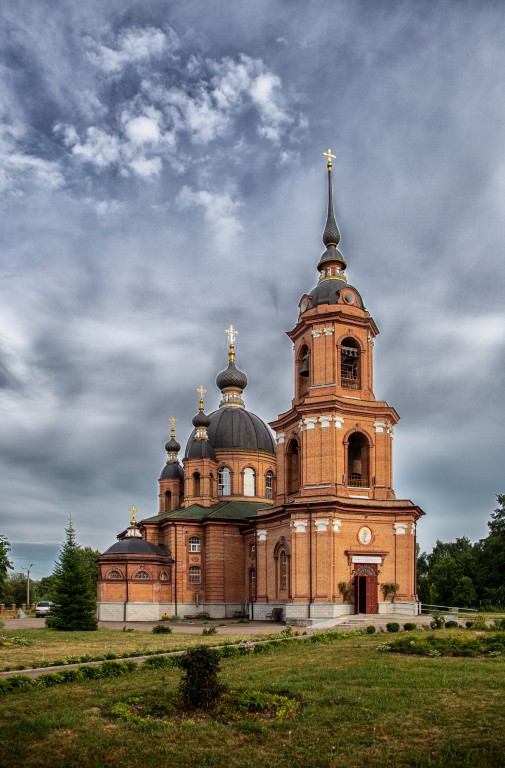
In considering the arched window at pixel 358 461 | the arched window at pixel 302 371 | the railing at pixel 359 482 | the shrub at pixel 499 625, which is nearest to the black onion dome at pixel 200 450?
the arched window at pixel 302 371

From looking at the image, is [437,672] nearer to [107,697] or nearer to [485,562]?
[107,697]

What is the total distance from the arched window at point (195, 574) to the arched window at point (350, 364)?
17.6 meters

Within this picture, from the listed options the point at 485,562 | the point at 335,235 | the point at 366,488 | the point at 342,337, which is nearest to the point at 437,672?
the point at 366,488

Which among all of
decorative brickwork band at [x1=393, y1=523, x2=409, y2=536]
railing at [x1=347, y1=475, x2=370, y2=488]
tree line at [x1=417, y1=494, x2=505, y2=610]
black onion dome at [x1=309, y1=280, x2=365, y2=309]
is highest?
black onion dome at [x1=309, y1=280, x2=365, y2=309]

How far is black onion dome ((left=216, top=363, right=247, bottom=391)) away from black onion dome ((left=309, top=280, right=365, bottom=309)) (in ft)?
55.7

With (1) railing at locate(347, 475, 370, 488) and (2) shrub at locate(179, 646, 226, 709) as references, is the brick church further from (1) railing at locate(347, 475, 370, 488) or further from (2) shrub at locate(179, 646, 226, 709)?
(2) shrub at locate(179, 646, 226, 709)

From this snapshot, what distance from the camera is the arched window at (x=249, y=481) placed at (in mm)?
54981

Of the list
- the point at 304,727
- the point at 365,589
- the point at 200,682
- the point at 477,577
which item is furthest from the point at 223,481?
the point at 304,727

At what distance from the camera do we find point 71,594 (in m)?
34.4

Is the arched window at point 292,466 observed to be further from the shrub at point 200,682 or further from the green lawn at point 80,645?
the shrub at point 200,682

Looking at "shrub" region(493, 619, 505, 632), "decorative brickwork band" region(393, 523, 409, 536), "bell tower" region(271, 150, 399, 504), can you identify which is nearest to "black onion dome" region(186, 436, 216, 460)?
"bell tower" region(271, 150, 399, 504)

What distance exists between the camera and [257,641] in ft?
80.4

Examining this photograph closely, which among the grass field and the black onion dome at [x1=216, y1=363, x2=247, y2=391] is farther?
the black onion dome at [x1=216, y1=363, x2=247, y2=391]

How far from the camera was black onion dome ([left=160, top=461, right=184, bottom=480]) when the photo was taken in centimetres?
5975
